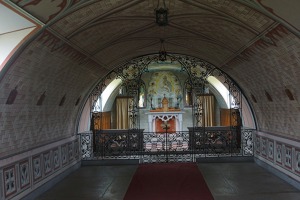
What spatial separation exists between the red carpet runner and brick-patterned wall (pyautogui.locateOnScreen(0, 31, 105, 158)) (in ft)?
9.06

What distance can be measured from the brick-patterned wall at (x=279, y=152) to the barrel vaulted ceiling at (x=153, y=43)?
0.33 m

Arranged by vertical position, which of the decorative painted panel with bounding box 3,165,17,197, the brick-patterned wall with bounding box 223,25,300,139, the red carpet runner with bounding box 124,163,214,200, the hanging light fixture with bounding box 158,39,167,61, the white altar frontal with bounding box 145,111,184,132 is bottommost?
the red carpet runner with bounding box 124,163,214,200

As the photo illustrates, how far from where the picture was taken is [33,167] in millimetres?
8617

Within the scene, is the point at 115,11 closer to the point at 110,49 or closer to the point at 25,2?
the point at 25,2

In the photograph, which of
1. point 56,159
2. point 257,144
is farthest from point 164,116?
point 56,159

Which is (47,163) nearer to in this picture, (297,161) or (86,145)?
(86,145)

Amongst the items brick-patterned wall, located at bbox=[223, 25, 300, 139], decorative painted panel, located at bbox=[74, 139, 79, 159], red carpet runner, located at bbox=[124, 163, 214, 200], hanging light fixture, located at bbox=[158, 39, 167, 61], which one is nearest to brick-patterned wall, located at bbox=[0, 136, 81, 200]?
decorative painted panel, located at bbox=[74, 139, 79, 159]

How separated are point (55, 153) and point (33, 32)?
16.6 ft

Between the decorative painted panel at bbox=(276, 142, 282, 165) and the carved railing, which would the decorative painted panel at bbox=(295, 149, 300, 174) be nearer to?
the decorative painted panel at bbox=(276, 142, 282, 165)

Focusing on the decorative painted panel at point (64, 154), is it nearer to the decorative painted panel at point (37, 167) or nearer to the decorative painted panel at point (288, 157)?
the decorative painted panel at point (37, 167)

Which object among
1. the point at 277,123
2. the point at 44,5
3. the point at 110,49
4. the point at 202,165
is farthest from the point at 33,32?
the point at 202,165

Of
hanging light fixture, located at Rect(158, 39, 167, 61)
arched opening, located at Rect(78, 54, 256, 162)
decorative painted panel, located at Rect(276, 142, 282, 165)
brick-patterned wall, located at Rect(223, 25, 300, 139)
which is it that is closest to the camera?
brick-patterned wall, located at Rect(223, 25, 300, 139)

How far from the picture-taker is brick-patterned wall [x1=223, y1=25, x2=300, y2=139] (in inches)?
279

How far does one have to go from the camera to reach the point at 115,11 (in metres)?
7.22
